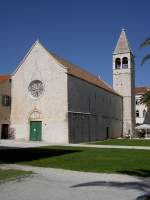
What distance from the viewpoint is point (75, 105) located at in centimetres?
4753

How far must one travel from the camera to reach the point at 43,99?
155 feet

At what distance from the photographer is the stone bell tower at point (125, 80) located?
71375mm

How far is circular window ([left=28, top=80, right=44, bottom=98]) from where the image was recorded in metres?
47.5

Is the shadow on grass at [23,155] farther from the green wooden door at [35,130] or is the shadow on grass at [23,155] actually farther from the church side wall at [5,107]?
the church side wall at [5,107]

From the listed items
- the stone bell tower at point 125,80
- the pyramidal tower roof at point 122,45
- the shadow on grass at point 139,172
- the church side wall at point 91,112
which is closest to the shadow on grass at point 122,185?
the shadow on grass at point 139,172

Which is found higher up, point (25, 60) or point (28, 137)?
point (25, 60)

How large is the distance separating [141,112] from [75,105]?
44607 millimetres

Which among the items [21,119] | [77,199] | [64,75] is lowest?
[77,199]

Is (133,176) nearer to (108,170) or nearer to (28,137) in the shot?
(108,170)

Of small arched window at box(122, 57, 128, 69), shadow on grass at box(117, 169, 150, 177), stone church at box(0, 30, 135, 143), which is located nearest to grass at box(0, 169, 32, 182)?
shadow on grass at box(117, 169, 150, 177)

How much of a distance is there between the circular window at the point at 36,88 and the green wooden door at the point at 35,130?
3.58 metres

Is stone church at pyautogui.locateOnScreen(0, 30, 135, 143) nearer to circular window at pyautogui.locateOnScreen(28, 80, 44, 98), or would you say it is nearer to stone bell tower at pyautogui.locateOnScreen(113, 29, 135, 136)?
circular window at pyautogui.locateOnScreen(28, 80, 44, 98)

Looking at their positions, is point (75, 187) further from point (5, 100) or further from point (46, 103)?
point (5, 100)

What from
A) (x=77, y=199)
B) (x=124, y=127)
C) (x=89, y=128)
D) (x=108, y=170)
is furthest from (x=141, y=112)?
(x=77, y=199)
